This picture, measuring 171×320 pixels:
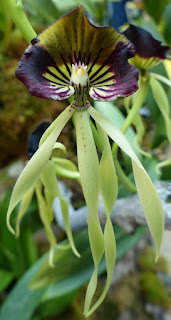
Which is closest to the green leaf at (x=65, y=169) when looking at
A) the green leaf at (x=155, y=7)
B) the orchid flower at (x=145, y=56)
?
the orchid flower at (x=145, y=56)

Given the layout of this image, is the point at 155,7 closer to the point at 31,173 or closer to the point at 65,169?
the point at 65,169

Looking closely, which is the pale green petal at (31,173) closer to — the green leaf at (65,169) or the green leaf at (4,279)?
the green leaf at (65,169)

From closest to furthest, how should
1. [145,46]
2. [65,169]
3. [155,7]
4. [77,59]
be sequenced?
[77,59]
[145,46]
[65,169]
[155,7]

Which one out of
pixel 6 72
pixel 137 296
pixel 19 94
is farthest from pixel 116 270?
pixel 6 72

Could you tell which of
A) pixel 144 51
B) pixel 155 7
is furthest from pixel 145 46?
pixel 155 7

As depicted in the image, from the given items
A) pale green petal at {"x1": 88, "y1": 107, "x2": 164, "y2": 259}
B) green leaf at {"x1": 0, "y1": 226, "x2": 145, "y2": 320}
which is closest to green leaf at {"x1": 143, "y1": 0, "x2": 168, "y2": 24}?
green leaf at {"x1": 0, "y1": 226, "x2": 145, "y2": 320}

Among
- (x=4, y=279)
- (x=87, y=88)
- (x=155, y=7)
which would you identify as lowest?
(x=4, y=279)

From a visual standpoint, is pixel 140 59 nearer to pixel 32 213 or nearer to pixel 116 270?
pixel 32 213
